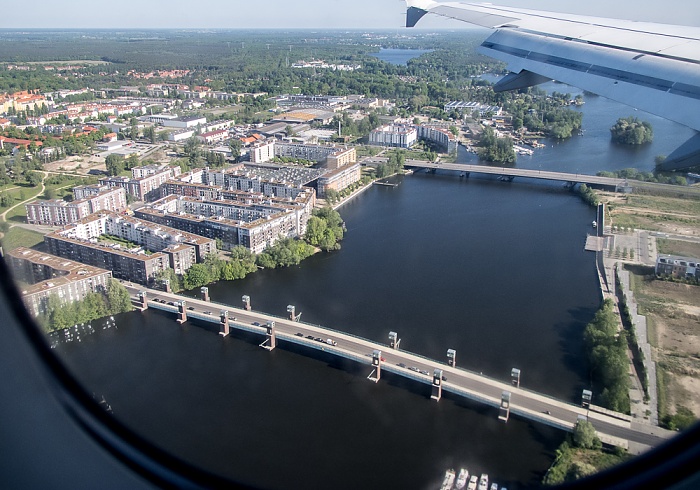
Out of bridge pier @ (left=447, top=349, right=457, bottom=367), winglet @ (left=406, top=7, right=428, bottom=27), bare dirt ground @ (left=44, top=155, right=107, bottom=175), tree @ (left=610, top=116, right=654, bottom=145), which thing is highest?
winglet @ (left=406, top=7, right=428, bottom=27)

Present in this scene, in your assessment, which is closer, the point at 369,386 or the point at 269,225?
the point at 369,386

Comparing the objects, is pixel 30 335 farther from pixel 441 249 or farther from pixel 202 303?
pixel 441 249

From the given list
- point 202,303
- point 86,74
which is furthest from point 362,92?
point 202,303

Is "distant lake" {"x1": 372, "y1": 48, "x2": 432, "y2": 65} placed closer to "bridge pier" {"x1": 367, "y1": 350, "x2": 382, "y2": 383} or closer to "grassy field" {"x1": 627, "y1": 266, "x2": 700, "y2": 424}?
"grassy field" {"x1": 627, "y1": 266, "x2": 700, "y2": 424}

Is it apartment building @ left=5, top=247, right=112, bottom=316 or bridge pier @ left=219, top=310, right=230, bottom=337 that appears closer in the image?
apartment building @ left=5, top=247, right=112, bottom=316

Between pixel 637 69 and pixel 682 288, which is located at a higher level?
pixel 637 69

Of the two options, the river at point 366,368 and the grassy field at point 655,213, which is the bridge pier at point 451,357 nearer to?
the river at point 366,368

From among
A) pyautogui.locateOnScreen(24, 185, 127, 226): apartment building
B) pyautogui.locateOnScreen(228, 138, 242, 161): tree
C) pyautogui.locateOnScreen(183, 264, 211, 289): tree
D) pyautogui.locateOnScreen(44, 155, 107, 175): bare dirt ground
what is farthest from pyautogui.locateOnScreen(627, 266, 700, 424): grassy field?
pyautogui.locateOnScreen(44, 155, 107, 175): bare dirt ground

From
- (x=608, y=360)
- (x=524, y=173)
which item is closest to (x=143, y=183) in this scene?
(x=524, y=173)
